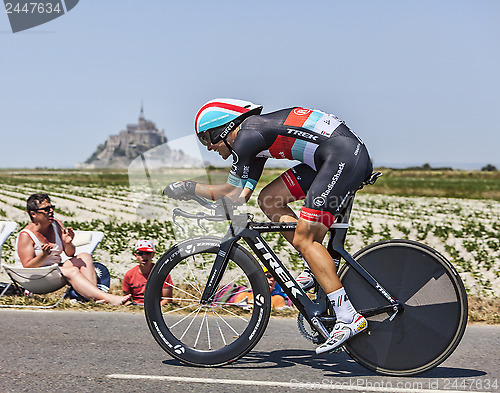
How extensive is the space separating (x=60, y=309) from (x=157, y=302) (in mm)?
2572

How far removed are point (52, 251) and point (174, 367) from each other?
341 cm

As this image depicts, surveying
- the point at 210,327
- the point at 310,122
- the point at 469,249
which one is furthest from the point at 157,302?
the point at 469,249

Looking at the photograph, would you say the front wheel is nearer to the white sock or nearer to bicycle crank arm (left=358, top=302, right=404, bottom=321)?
the white sock

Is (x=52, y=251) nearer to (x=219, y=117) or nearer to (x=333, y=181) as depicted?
(x=219, y=117)

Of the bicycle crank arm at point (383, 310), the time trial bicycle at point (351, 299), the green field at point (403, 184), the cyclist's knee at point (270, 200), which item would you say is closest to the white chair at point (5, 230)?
the green field at point (403, 184)

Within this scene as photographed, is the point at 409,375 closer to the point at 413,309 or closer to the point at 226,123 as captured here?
the point at 413,309

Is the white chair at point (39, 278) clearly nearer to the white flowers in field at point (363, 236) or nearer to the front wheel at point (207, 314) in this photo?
the white flowers in field at point (363, 236)

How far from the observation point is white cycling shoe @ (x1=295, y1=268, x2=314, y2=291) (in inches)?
199

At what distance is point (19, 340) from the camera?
568 cm

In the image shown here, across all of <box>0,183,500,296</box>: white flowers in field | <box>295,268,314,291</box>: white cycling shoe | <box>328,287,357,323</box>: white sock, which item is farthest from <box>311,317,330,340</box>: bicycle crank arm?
<box>0,183,500,296</box>: white flowers in field

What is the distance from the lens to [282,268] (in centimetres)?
502

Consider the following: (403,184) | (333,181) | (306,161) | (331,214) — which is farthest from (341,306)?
(403,184)

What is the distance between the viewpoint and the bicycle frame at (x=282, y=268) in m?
4.90

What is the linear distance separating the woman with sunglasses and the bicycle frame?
276cm
